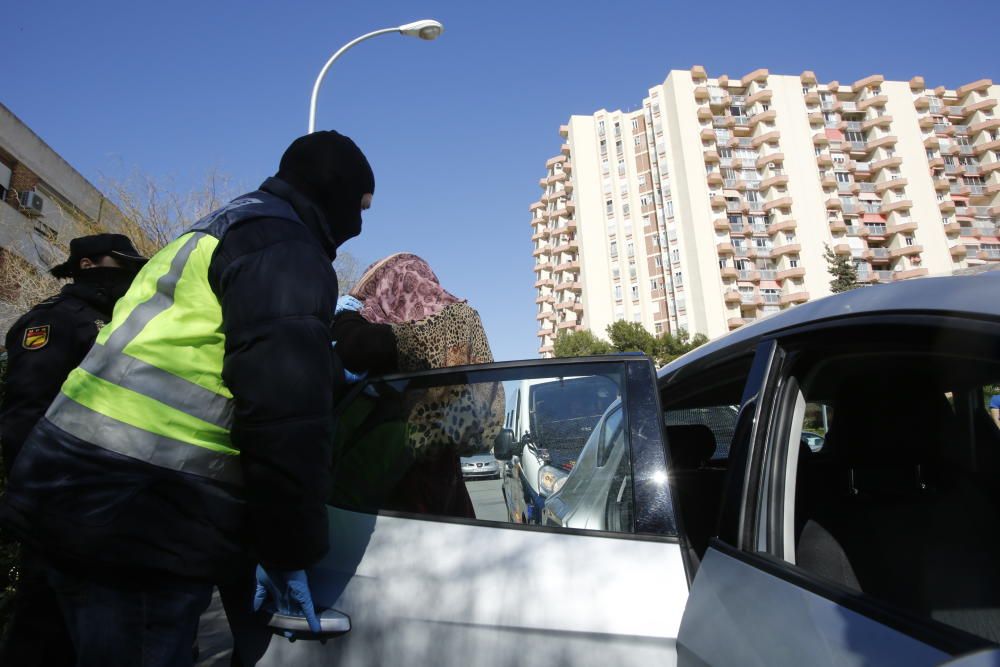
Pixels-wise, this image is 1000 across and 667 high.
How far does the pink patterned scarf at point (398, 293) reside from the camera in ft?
7.64

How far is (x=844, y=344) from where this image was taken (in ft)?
3.92

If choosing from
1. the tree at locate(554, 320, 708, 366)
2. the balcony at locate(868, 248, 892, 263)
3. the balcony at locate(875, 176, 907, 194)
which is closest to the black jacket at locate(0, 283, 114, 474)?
the tree at locate(554, 320, 708, 366)

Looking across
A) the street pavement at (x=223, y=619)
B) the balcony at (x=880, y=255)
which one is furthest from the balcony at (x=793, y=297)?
the street pavement at (x=223, y=619)

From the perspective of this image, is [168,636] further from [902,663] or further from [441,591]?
[902,663]

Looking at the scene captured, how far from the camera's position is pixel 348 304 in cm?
227

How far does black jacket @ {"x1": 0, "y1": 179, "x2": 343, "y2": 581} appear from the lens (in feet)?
3.91

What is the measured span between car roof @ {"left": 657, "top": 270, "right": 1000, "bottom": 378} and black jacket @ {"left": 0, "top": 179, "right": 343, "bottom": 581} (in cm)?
108

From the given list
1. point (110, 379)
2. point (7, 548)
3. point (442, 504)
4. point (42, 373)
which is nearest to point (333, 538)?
point (442, 504)

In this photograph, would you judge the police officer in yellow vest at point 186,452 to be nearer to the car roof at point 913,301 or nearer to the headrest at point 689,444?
the car roof at point 913,301

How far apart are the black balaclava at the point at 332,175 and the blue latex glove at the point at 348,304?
0.53 m

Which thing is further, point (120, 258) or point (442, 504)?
point (120, 258)

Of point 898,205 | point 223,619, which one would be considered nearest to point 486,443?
point 223,619

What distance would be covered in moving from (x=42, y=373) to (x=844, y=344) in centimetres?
316

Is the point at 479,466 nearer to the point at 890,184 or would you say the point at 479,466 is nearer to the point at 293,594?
the point at 293,594
